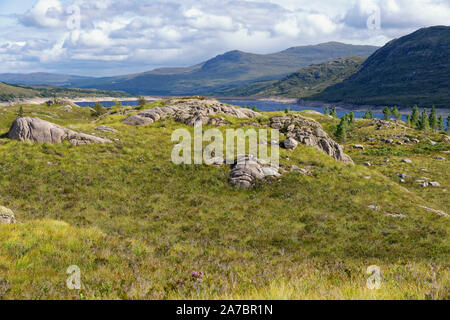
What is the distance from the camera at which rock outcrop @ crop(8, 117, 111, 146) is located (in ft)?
92.5

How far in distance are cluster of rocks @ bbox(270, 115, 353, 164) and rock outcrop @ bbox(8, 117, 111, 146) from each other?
25.2 meters

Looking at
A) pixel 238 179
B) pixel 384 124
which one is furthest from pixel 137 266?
pixel 384 124

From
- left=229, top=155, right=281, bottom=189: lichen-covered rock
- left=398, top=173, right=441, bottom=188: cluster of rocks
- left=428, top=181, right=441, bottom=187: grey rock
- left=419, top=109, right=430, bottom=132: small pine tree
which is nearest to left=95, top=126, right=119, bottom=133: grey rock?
left=229, top=155, right=281, bottom=189: lichen-covered rock

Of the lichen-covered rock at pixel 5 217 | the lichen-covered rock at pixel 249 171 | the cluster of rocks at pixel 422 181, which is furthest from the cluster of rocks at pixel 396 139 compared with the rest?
the lichen-covered rock at pixel 5 217

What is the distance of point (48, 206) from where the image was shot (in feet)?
60.0

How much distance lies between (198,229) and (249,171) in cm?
1013

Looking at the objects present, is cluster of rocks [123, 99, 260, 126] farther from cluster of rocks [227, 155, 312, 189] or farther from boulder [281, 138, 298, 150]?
cluster of rocks [227, 155, 312, 189]

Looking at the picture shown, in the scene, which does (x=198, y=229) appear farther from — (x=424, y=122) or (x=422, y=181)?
(x=424, y=122)

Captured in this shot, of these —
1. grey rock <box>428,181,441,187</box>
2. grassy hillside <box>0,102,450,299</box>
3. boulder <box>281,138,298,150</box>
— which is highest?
boulder <box>281,138,298,150</box>

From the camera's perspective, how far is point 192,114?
A: 4550cm

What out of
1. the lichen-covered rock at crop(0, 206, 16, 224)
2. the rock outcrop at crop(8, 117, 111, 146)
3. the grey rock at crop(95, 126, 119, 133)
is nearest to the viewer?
the lichen-covered rock at crop(0, 206, 16, 224)

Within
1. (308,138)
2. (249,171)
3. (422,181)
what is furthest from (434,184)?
(249,171)

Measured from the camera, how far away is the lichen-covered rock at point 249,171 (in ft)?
81.5
